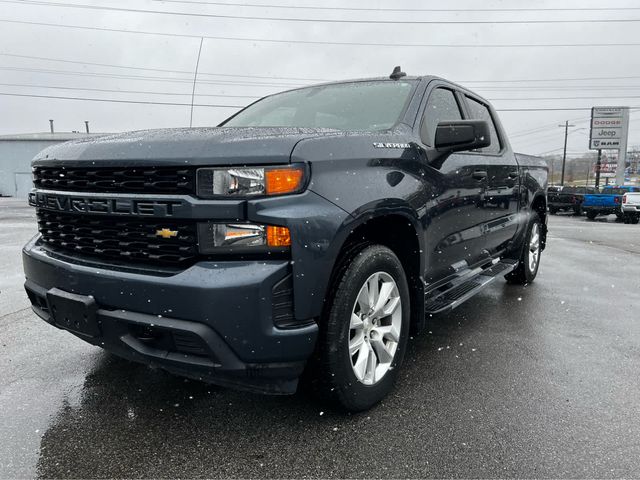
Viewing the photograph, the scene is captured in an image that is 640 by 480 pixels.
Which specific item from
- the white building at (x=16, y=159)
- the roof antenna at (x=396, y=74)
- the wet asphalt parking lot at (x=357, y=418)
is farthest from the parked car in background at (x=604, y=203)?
the white building at (x=16, y=159)

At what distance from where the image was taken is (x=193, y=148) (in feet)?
6.73

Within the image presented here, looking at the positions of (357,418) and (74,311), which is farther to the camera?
(357,418)

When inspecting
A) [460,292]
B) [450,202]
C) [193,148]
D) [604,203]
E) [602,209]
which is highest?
[193,148]

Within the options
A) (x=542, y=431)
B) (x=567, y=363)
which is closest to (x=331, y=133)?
(x=542, y=431)

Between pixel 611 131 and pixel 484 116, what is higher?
pixel 484 116

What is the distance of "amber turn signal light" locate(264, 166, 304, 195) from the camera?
79.5 inches

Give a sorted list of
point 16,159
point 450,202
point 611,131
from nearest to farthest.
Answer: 1. point 450,202
2. point 16,159
3. point 611,131

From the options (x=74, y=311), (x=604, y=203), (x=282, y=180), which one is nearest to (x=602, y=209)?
(x=604, y=203)

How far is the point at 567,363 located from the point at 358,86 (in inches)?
94.1

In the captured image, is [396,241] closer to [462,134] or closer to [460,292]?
[462,134]

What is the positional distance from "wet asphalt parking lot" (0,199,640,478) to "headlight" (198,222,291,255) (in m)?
0.93

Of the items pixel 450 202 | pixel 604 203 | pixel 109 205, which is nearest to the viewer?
pixel 109 205

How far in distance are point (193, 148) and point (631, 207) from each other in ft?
72.0

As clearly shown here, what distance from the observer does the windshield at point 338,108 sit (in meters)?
3.08
